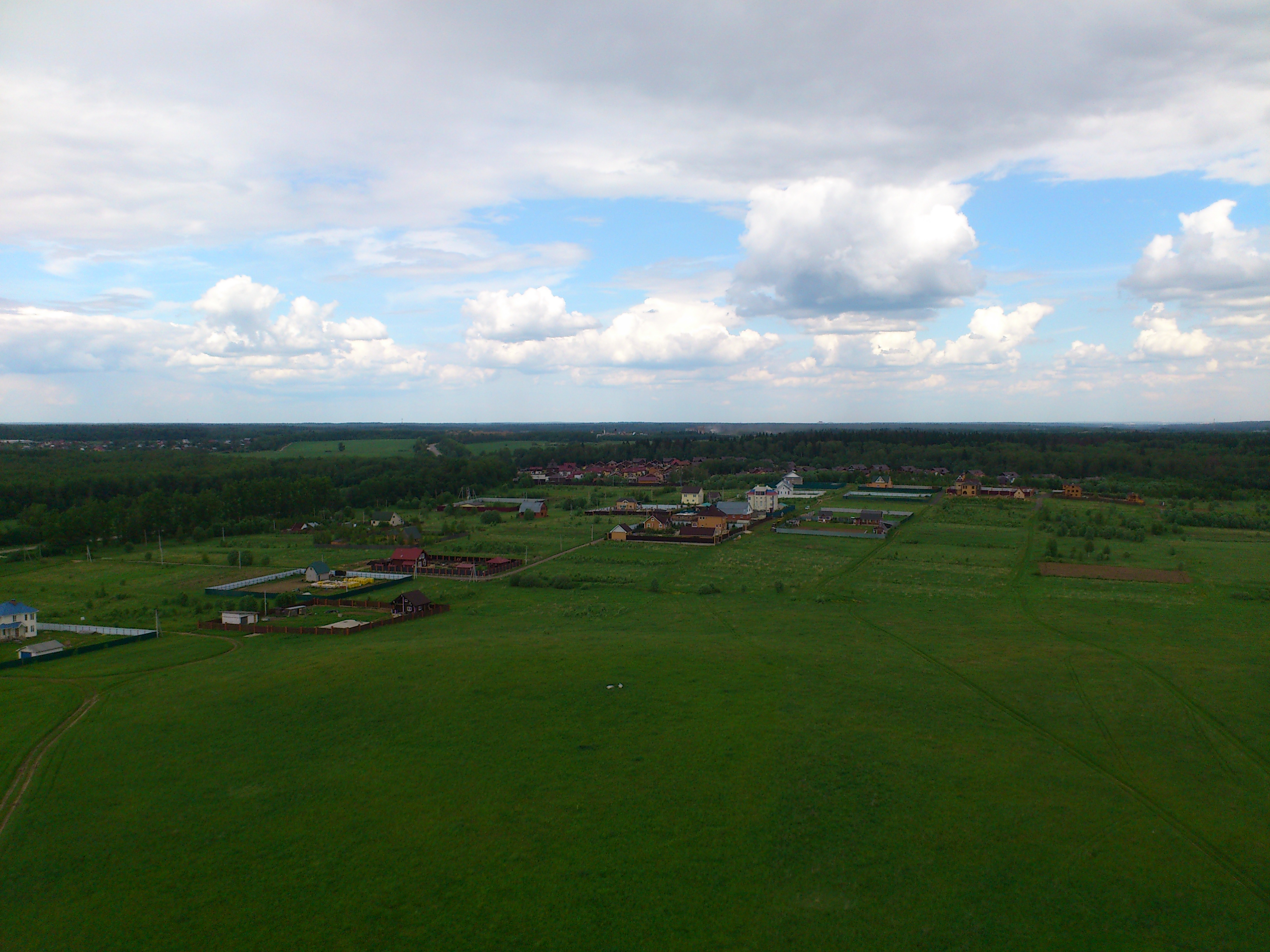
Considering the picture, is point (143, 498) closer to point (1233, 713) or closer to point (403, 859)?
point (403, 859)

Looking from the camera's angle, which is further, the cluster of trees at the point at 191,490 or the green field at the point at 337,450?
the green field at the point at 337,450

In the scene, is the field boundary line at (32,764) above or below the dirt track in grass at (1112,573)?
below

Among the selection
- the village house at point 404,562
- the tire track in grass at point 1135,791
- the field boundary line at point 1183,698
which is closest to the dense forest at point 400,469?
the village house at point 404,562

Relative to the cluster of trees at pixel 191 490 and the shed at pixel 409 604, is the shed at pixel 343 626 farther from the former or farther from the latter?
the cluster of trees at pixel 191 490

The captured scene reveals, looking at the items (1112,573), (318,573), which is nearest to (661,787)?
(318,573)

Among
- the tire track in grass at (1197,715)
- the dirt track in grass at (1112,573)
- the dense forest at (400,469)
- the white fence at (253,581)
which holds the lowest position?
the white fence at (253,581)

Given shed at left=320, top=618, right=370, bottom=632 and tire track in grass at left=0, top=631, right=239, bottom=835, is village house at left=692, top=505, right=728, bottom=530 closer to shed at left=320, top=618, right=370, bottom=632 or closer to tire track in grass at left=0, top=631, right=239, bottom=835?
shed at left=320, top=618, right=370, bottom=632

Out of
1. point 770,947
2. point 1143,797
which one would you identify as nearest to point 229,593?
point 770,947

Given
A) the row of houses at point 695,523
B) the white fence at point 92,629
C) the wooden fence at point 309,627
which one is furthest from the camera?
the row of houses at point 695,523
